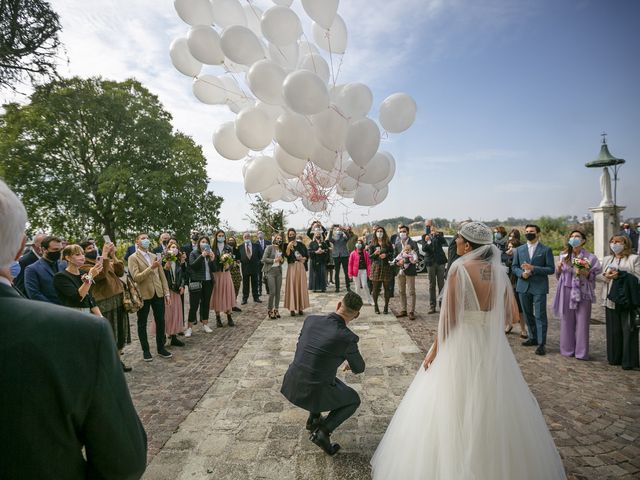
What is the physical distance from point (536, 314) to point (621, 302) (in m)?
1.25

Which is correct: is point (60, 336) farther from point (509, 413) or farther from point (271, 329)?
point (271, 329)

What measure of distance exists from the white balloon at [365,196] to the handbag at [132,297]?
4.04 metres

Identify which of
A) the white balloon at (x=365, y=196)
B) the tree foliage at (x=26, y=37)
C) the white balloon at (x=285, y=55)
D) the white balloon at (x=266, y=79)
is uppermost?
the tree foliage at (x=26, y=37)

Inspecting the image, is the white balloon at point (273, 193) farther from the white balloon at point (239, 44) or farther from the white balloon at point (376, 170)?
the white balloon at point (239, 44)

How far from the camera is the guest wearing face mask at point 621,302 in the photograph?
5.04m

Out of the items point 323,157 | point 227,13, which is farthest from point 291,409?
point 227,13

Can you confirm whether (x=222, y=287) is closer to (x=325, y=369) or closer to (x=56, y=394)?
(x=325, y=369)

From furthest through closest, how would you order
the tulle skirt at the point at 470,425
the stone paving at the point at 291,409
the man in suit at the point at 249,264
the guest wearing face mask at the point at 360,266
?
the man in suit at the point at 249,264, the guest wearing face mask at the point at 360,266, the stone paving at the point at 291,409, the tulle skirt at the point at 470,425

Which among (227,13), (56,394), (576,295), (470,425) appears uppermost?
(227,13)

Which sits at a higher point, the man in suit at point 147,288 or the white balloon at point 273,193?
the white balloon at point 273,193

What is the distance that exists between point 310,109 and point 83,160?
69.6 ft

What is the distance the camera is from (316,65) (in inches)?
191

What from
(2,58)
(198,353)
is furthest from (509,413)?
(2,58)

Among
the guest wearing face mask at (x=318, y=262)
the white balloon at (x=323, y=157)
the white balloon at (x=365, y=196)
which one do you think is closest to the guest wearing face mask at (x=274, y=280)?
the guest wearing face mask at (x=318, y=262)
